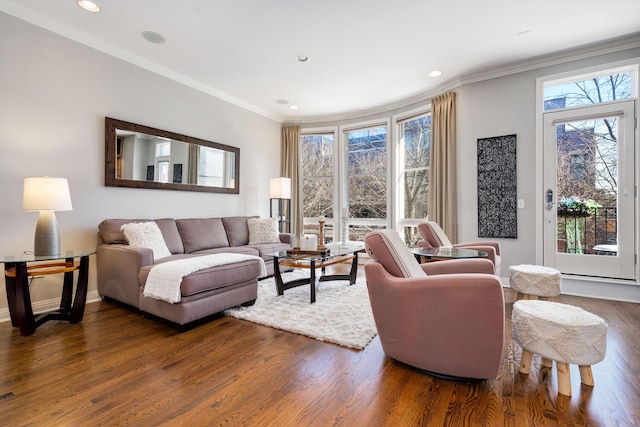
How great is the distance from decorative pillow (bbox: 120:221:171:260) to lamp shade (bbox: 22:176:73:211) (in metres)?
0.64

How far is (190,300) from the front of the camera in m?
2.42

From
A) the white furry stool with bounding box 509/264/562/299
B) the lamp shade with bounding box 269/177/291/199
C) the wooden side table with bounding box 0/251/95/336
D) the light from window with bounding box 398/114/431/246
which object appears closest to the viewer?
the wooden side table with bounding box 0/251/95/336

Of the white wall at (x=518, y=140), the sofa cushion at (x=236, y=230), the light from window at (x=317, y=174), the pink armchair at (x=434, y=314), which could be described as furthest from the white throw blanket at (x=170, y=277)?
the light from window at (x=317, y=174)

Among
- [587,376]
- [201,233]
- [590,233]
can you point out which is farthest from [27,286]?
[590,233]

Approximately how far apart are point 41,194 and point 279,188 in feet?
10.2

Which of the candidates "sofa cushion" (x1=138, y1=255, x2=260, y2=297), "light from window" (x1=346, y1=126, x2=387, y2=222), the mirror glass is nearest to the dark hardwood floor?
"sofa cushion" (x1=138, y1=255, x2=260, y2=297)

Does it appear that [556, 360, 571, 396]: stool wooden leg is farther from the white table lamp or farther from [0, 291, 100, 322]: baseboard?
[0, 291, 100, 322]: baseboard

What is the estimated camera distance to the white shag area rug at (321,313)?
234 centimetres

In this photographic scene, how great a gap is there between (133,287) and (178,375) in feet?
4.35

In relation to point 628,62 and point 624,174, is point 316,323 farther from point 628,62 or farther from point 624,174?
point 628,62

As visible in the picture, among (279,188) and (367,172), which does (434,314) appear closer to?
(279,188)

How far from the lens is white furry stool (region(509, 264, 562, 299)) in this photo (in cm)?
259

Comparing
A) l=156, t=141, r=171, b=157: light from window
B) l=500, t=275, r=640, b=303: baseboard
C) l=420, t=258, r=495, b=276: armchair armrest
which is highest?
l=156, t=141, r=171, b=157: light from window

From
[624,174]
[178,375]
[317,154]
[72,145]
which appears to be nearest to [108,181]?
[72,145]
